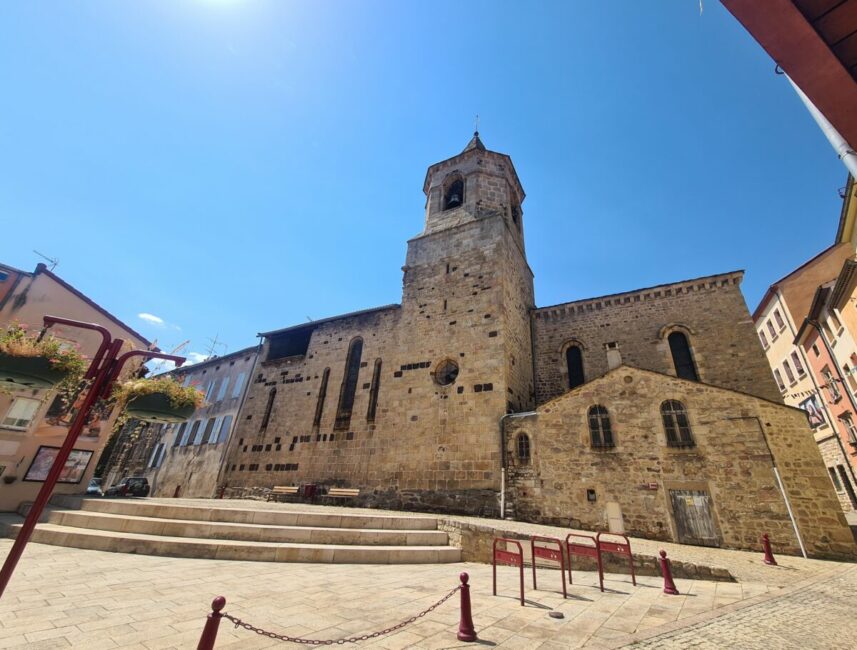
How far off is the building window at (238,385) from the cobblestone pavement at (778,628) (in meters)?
20.4

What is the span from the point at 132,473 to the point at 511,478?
26475 mm

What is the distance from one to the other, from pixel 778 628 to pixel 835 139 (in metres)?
5.24

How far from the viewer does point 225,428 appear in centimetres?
1878

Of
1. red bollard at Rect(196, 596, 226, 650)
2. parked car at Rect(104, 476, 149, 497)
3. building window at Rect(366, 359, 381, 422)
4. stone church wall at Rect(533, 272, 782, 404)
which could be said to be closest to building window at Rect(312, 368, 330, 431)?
building window at Rect(366, 359, 381, 422)

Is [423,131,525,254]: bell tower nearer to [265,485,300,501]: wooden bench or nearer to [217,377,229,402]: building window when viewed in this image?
[265,485,300,501]: wooden bench

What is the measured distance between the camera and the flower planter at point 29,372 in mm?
3961

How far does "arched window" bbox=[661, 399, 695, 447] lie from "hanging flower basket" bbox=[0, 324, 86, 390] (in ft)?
43.1

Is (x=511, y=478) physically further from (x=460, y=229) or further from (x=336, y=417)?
(x=460, y=229)

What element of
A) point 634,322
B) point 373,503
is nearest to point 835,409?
point 634,322

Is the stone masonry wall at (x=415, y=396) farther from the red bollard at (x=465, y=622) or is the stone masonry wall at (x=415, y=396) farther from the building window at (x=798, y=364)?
the building window at (x=798, y=364)

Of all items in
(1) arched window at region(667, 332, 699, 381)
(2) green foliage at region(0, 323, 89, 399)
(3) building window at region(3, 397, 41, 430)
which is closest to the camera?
(2) green foliage at region(0, 323, 89, 399)

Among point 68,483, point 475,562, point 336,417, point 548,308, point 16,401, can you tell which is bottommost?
point 475,562

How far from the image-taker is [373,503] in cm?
1326

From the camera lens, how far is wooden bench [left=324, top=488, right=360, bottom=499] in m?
13.7
